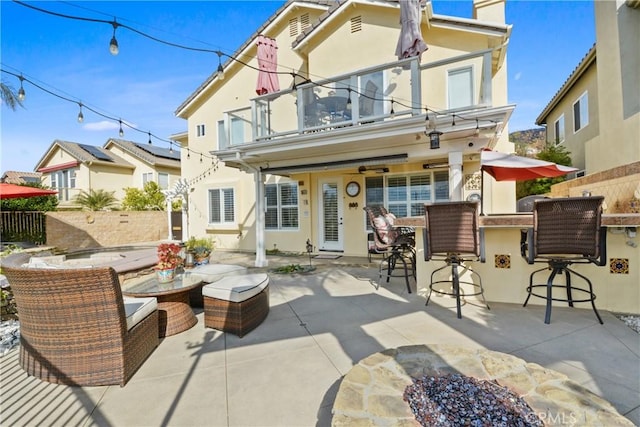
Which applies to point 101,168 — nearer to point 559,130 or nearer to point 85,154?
point 85,154

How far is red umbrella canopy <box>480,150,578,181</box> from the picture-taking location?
18.0 feet

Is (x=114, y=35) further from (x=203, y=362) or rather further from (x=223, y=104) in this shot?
(x=223, y=104)

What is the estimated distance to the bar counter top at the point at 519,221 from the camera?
319 cm

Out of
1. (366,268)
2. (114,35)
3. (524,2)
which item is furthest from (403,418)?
(524,2)

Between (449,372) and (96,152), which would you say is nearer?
(449,372)

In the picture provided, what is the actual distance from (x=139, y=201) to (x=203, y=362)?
641 inches

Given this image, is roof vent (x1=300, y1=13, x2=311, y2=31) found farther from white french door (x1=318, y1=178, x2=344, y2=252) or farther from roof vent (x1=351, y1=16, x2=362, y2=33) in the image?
white french door (x1=318, y1=178, x2=344, y2=252)

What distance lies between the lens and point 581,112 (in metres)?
11.3

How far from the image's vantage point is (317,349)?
9.39 ft

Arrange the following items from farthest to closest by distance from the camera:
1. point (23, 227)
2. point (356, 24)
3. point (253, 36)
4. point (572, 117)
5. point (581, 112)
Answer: point (572, 117) → point (23, 227) → point (581, 112) → point (253, 36) → point (356, 24)

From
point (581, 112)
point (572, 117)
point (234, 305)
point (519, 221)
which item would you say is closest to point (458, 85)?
point (519, 221)

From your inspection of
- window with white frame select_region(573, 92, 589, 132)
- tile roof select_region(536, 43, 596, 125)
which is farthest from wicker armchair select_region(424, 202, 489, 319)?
window with white frame select_region(573, 92, 589, 132)

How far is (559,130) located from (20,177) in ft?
113

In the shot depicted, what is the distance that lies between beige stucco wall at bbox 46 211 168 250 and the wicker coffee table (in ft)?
38.2
